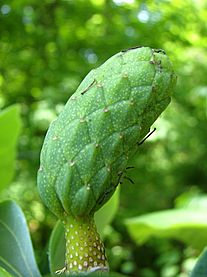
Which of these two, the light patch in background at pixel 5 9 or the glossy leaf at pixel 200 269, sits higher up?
the light patch in background at pixel 5 9

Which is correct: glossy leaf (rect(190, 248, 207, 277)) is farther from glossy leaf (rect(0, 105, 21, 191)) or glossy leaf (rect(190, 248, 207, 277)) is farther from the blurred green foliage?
the blurred green foliage

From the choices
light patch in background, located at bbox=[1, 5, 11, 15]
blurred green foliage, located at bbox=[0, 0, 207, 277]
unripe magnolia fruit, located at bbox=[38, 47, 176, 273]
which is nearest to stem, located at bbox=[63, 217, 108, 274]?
unripe magnolia fruit, located at bbox=[38, 47, 176, 273]

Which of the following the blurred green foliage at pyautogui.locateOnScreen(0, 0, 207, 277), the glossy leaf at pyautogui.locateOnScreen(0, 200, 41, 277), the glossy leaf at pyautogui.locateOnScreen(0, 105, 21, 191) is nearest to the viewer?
the glossy leaf at pyautogui.locateOnScreen(0, 200, 41, 277)

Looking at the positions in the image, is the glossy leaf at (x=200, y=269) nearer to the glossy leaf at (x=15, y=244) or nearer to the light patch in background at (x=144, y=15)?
the glossy leaf at (x=15, y=244)

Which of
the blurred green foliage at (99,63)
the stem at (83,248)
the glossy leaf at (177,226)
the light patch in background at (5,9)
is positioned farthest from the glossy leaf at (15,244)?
the light patch in background at (5,9)

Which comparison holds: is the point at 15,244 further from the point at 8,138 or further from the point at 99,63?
the point at 99,63

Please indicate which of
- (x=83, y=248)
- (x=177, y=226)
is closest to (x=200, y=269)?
(x=83, y=248)

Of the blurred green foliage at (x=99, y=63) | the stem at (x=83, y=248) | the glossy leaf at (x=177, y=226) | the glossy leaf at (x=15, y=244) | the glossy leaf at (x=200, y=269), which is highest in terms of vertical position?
the blurred green foliage at (x=99, y=63)

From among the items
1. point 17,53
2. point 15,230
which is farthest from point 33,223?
point 15,230
